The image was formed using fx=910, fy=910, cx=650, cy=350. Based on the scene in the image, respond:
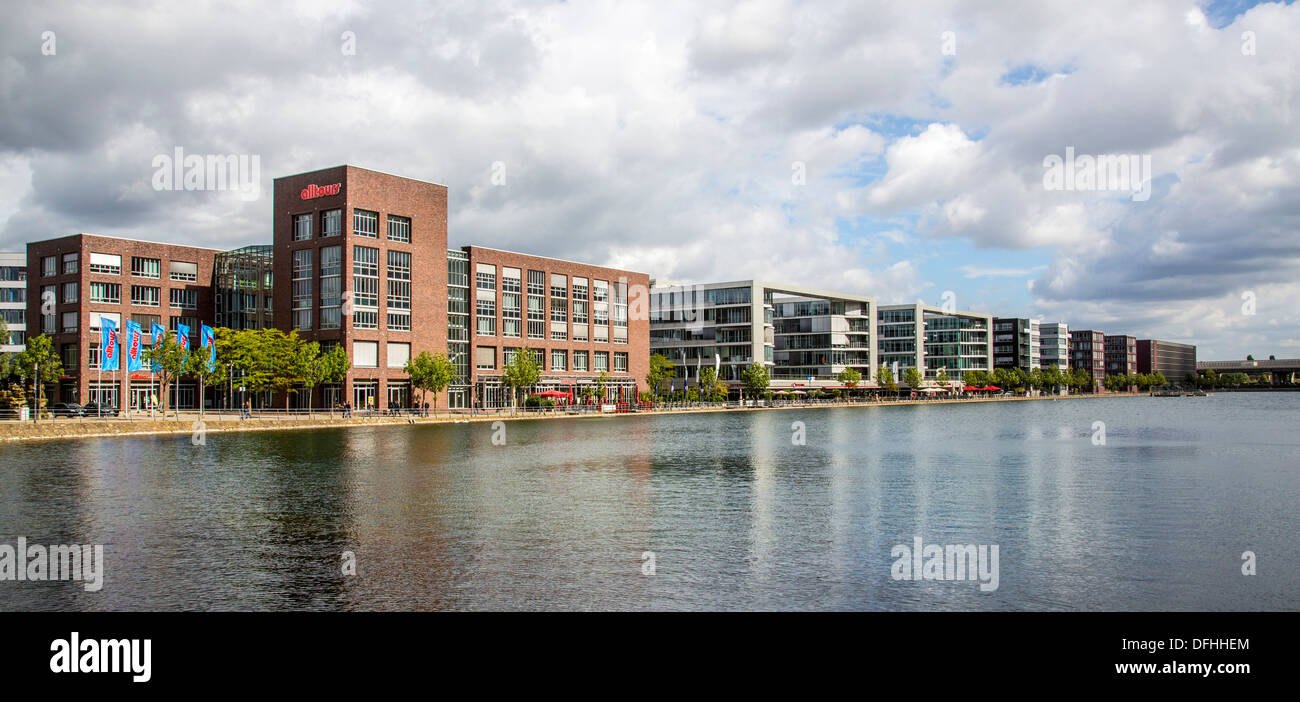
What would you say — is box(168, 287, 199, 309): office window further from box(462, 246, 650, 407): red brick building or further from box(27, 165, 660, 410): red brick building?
box(462, 246, 650, 407): red brick building

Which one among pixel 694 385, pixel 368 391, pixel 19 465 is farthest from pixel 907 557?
pixel 694 385

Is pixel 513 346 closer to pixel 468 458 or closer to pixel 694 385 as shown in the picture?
pixel 694 385

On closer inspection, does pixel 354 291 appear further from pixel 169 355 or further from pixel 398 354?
pixel 169 355

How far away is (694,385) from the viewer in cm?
18350

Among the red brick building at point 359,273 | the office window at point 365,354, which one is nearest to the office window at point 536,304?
the red brick building at point 359,273

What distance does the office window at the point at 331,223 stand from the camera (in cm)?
11281

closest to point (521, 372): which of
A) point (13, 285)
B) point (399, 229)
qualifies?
point (399, 229)

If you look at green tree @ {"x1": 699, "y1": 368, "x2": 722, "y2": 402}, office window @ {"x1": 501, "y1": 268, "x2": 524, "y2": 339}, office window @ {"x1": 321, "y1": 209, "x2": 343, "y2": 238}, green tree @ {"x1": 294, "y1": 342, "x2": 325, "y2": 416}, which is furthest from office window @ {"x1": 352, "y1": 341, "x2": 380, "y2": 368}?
green tree @ {"x1": 699, "y1": 368, "x2": 722, "y2": 402}

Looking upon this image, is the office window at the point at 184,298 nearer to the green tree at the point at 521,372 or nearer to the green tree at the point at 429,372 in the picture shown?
the green tree at the point at 429,372

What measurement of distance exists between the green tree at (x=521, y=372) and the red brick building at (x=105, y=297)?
140 ft

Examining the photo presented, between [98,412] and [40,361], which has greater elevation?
[40,361]

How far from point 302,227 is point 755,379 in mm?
84784

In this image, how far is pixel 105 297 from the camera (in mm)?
121750
